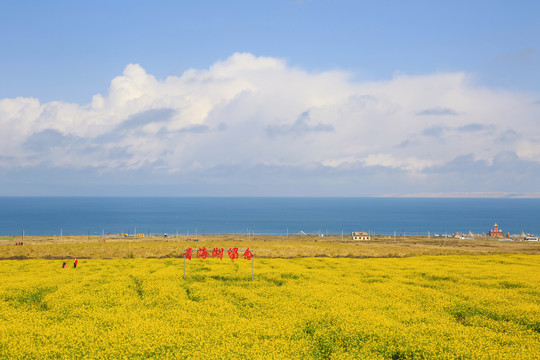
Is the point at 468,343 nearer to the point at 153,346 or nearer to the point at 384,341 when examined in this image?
the point at 384,341

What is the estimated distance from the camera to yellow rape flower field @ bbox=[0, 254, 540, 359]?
20.4 m

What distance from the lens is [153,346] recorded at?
67.6ft

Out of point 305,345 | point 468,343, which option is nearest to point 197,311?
point 305,345

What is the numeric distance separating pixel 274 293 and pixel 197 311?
26.8ft

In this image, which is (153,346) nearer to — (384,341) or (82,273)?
(384,341)

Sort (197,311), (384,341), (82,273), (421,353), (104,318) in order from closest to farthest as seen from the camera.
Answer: (421,353), (384,341), (104,318), (197,311), (82,273)

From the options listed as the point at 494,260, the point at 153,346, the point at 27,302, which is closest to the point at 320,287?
the point at 153,346

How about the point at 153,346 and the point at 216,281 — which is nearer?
the point at 153,346

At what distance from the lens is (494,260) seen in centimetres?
5722

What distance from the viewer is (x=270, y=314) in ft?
87.8

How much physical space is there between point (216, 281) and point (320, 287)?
38.5ft

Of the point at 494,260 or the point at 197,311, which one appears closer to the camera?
the point at 197,311

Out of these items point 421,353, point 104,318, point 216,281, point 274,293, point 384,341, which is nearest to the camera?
point 421,353

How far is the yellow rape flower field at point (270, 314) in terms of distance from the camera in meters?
20.4
